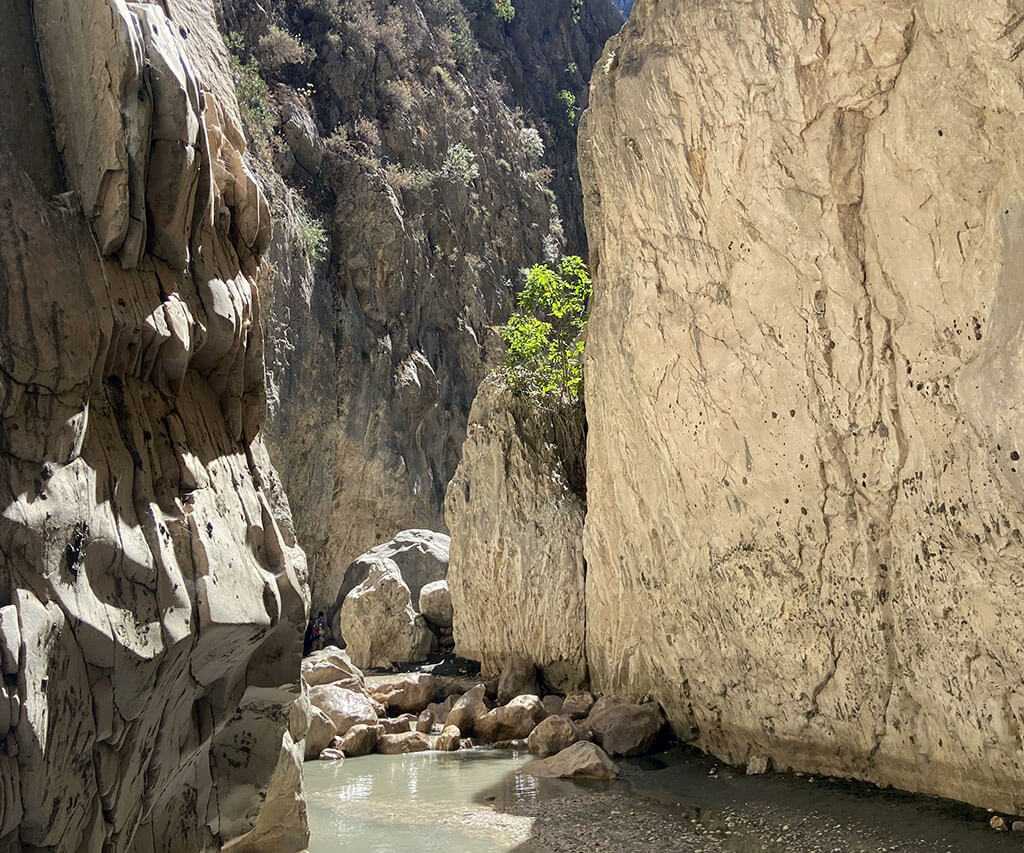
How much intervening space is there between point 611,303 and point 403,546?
33.4 feet

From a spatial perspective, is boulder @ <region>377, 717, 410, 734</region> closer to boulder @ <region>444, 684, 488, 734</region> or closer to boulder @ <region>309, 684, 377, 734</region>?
boulder @ <region>309, 684, 377, 734</region>

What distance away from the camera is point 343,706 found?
1158 centimetres

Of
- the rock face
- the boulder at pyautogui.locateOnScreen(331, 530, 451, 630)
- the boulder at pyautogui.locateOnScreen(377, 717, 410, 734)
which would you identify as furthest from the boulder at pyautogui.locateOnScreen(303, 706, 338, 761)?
the boulder at pyautogui.locateOnScreen(331, 530, 451, 630)

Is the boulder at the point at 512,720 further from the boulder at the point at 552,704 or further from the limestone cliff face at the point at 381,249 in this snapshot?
the limestone cliff face at the point at 381,249

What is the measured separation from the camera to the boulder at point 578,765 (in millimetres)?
9102

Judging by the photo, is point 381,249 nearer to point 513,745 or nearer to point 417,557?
point 417,557

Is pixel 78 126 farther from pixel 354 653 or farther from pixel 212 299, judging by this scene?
pixel 354 653

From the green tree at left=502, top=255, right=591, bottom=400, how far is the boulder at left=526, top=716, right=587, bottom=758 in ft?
16.8

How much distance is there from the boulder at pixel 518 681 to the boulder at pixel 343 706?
1.73 m

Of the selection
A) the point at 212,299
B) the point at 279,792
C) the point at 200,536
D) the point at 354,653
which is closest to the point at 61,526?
the point at 200,536

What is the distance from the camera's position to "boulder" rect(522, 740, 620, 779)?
910cm

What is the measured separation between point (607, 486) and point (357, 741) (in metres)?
4.19

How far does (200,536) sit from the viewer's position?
3893 mm

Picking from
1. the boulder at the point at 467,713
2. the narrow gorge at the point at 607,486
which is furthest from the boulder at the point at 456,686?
the boulder at the point at 467,713
